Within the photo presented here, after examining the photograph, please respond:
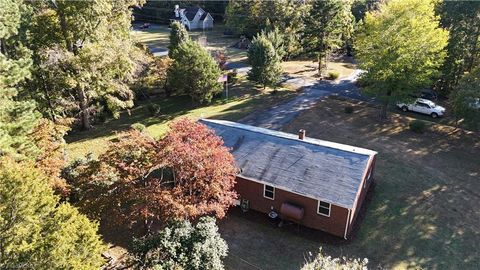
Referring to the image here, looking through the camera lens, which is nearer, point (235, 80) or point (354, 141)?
point (354, 141)

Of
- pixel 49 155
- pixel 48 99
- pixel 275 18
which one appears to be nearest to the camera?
pixel 49 155

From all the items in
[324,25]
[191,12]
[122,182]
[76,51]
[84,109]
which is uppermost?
[191,12]

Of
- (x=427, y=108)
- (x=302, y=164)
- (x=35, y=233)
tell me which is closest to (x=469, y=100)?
(x=427, y=108)

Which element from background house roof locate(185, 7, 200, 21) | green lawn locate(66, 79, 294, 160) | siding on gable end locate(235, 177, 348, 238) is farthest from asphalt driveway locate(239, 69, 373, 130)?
background house roof locate(185, 7, 200, 21)

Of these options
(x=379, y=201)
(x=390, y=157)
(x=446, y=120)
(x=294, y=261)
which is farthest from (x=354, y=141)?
(x=294, y=261)

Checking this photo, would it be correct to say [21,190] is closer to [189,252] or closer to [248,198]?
[189,252]

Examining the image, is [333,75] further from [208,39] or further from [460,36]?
[208,39]

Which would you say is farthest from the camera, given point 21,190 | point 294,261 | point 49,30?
point 49,30
